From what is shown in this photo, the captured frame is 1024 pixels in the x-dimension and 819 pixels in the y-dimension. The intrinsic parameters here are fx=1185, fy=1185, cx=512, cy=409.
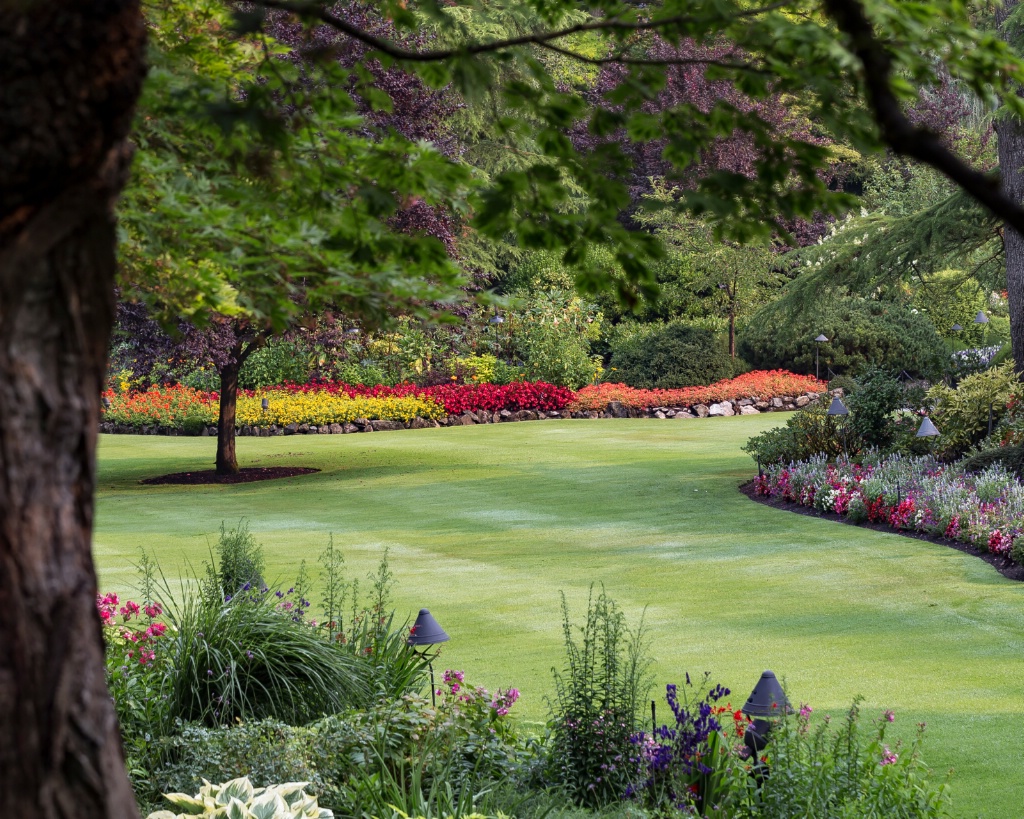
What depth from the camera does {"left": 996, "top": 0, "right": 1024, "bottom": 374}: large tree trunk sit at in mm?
15914

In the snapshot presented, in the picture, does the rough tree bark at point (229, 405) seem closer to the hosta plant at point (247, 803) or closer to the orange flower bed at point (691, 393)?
the orange flower bed at point (691, 393)

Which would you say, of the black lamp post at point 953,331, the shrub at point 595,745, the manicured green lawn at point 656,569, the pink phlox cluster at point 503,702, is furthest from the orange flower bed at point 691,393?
the shrub at point 595,745

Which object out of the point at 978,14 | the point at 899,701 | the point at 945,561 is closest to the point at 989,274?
the point at 978,14

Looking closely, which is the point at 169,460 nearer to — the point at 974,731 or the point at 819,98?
the point at 974,731

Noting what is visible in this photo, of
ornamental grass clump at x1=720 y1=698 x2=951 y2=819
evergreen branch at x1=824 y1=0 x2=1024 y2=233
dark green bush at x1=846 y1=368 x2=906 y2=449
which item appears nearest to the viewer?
evergreen branch at x1=824 y1=0 x2=1024 y2=233

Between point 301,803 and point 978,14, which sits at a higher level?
point 978,14

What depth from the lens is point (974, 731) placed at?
23.3 feet

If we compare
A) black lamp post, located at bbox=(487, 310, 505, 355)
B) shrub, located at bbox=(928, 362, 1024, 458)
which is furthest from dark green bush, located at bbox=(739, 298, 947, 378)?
shrub, located at bbox=(928, 362, 1024, 458)

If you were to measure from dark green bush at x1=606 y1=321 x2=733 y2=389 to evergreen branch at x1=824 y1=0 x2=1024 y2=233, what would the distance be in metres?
29.4

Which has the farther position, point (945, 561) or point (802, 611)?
point (945, 561)

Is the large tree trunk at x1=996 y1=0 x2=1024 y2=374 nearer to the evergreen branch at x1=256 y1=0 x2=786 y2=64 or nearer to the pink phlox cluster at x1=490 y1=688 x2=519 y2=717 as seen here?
the pink phlox cluster at x1=490 y1=688 x2=519 y2=717

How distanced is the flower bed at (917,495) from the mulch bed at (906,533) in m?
0.07

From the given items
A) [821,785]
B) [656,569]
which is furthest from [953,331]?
[821,785]

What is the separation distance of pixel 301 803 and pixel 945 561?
8840 mm
